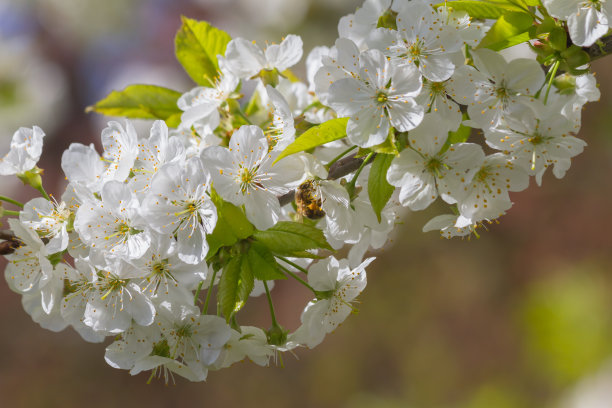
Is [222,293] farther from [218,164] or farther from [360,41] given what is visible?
[360,41]

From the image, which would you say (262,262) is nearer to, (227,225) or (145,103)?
(227,225)

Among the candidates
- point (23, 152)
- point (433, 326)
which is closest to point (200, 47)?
point (23, 152)

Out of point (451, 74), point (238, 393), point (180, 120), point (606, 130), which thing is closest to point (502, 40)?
point (451, 74)

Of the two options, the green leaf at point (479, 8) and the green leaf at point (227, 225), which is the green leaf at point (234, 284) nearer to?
the green leaf at point (227, 225)

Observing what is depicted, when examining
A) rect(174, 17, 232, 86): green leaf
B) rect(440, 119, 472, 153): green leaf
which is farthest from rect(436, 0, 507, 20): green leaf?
rect(174, 17, 232, 86): green leaf

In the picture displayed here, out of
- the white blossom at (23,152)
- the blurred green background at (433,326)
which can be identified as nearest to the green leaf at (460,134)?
the white blossom at (23,152)
